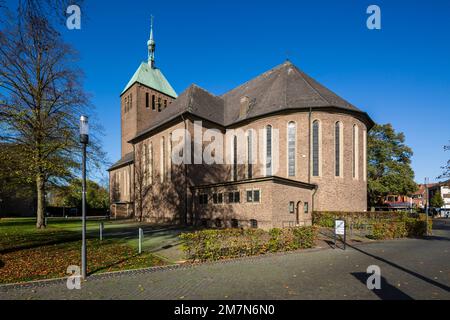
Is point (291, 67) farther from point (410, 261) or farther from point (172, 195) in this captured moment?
point (410, 261)

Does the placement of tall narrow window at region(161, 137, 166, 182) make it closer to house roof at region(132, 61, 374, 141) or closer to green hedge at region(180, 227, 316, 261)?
house roof at region(132, 61, 374, 141)

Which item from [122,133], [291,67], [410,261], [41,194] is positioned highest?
[291,67]

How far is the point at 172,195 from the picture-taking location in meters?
27.8

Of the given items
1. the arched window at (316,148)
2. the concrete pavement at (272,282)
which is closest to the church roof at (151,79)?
the arched window at (316,148)

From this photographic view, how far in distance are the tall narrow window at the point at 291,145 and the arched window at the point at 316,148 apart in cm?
183

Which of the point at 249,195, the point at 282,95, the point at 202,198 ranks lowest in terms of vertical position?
the point at 202,198

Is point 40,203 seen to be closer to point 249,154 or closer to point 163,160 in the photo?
point 163,160

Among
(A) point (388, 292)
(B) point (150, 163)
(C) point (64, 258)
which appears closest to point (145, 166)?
(B) point (150, 163)

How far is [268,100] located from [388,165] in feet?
82.9

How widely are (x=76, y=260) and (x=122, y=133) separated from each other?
129 feet

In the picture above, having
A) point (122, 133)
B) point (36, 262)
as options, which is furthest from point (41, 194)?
point (122, 133)

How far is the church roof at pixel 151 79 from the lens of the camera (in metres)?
43.8

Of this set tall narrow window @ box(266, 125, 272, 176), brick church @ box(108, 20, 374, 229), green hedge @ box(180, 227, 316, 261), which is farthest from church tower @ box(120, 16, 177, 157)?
green hedge @ box(180, 227, 316, 261)

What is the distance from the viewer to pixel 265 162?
92.6 ft
